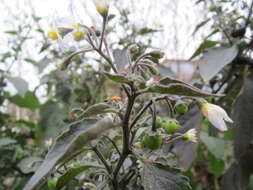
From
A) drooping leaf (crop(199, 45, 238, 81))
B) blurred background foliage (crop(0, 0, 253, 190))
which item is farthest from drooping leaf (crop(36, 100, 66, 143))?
drooping leaf (crop(199, 45, 238, 81))

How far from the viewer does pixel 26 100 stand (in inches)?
64.2

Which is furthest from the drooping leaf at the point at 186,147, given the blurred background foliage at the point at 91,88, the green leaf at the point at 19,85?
the green leaf at the point at 19,85

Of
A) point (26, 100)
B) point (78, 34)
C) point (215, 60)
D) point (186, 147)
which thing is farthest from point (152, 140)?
point (26, 100)

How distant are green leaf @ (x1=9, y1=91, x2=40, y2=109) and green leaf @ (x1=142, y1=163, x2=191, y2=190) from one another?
1258 millimetres

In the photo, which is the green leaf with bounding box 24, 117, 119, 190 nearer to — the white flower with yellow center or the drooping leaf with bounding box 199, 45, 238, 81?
the white flower with yellow center

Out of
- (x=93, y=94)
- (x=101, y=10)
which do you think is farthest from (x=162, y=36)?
(x=101, y=10)

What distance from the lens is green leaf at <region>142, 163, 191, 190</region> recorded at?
16.7 inches

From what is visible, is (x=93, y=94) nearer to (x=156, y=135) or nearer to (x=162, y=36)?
(x=156, y=135)

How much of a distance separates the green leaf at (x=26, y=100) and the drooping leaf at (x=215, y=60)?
1004 mm

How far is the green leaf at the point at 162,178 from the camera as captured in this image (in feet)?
1.39

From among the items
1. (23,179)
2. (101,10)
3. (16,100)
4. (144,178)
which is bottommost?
(23,179)

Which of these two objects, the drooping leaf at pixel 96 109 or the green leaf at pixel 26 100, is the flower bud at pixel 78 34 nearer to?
the drooping leaf at pixel 96 109

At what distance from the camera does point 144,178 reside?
430 mm

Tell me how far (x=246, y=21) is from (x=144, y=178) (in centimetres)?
73
